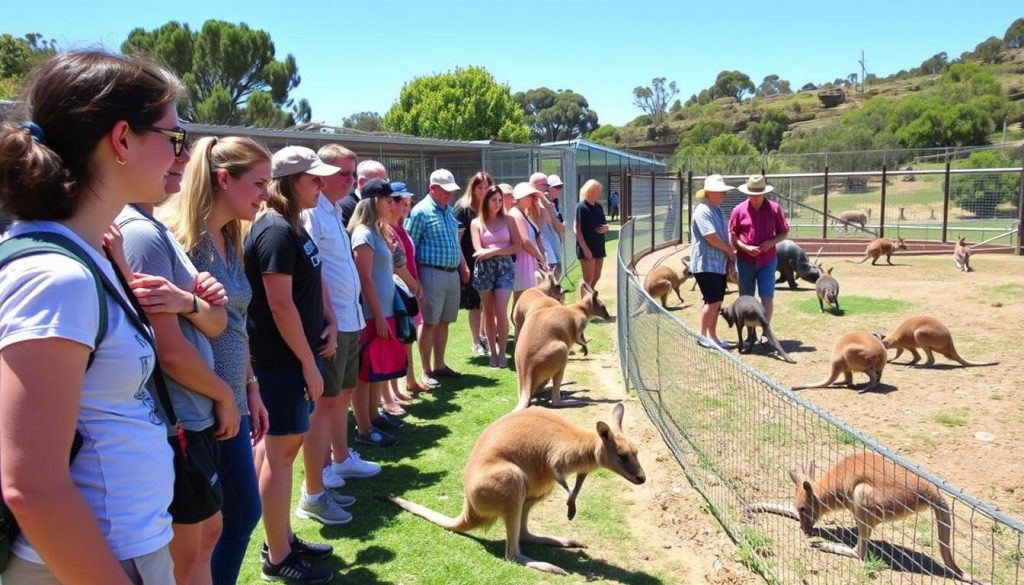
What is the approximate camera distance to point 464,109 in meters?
45.7

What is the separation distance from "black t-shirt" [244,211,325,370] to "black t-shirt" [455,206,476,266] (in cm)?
515

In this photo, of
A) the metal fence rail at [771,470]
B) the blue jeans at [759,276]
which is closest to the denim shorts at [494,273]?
the metal fence rail at [771,470]

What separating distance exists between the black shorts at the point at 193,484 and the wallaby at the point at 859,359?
6.68 metres

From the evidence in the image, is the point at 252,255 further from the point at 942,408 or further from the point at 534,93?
the point at 534,93

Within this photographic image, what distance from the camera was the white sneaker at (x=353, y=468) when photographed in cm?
516

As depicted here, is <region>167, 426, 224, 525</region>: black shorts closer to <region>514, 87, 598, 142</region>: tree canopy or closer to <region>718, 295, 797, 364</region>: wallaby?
<region>718, 295, 797, 364</region>: wallaby

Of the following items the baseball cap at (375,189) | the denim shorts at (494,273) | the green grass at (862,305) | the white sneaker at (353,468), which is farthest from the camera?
the green grass at (862,305)

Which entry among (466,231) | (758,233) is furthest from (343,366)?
(758,233)

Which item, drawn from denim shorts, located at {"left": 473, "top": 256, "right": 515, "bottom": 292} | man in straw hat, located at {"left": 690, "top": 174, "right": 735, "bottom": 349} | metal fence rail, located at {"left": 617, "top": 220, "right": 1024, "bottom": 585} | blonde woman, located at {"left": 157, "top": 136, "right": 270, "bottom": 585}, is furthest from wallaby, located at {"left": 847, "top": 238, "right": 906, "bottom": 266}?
blonde woman, located at {"left": 157, "top": 136, "right": 270, "bottom": 585}

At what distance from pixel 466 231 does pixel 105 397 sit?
7369 mm

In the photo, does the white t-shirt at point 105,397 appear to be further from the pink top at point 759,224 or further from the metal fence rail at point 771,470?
the pink top at point 759,224

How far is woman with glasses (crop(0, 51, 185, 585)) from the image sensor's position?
135cm

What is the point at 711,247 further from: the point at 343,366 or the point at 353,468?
the point at 343,366

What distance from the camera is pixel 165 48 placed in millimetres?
43469
